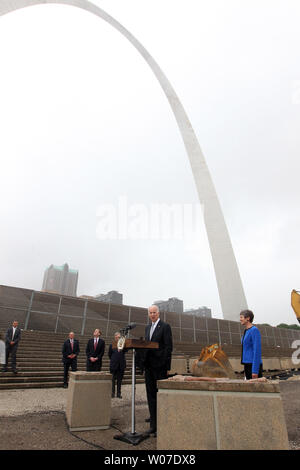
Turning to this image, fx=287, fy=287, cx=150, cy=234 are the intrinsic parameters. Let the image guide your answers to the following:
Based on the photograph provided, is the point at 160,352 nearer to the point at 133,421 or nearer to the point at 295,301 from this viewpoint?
the point at 133,421

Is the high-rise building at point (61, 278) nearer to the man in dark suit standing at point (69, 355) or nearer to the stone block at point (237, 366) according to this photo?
the stone block at point (237, 366)

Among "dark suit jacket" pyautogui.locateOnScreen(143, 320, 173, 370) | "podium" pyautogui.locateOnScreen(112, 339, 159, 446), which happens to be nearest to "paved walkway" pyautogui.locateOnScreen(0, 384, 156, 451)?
"podium" pyautogui.locateOnScreen(112, 339, 159, 446)

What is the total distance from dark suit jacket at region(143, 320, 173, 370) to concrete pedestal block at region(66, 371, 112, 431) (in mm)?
725

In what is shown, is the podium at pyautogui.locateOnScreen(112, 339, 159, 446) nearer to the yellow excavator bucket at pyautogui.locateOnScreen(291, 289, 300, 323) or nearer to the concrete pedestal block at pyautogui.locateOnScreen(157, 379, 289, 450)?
the concrete pedestal block at pyautogui.locateOnScreen(157, 379, 289, 450)

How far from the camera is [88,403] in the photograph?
368 centimetres

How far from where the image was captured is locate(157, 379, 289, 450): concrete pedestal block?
2.02 m

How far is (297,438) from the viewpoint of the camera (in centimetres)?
332

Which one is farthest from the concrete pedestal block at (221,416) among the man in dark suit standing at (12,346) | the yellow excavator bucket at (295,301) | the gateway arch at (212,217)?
the gateway arch at (212,217)

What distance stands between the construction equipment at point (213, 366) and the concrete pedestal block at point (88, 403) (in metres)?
4.77

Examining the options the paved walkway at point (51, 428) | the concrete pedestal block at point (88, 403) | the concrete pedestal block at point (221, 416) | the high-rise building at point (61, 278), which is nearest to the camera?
the concrete pedestal block at point (221, 416)

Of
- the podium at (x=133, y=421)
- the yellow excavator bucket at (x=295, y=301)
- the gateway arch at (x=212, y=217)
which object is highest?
the gateway arch at (x=212, y=217)

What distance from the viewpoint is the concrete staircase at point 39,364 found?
7826mm

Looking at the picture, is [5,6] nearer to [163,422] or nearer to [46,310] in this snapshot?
[46,310]
